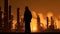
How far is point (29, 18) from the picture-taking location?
72.6 inches

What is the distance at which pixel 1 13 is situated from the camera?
395 cm

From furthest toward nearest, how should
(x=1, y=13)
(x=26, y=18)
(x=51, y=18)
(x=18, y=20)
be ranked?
1. (x=51, y=18)
2. (x=18, y=20)
3. (x=1, y=13)
4. (x=26, y=18)

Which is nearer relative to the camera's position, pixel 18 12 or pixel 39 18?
pixel 18 12

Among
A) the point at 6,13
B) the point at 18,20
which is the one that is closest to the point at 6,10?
the point at 6,13

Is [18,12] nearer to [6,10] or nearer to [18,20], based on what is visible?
[18,20]

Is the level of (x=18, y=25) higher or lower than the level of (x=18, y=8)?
lower

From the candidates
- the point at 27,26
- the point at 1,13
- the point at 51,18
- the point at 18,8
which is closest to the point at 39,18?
the point at 51,18

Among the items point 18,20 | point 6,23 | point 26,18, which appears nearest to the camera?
point 26,18

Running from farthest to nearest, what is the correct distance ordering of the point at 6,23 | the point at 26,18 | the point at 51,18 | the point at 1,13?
the point at 51,18 < the point at 1,13 < the point at 6,23 < the point at 26,18

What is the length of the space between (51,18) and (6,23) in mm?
1736

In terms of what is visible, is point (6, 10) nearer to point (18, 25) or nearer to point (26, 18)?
point (18, 25)

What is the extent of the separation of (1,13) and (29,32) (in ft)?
7.22

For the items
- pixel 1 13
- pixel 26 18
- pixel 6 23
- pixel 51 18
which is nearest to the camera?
pixel 26 18

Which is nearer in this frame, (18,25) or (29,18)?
(29,18)
